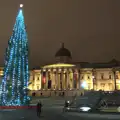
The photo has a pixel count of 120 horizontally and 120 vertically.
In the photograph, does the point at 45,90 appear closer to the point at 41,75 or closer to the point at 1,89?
the point at 41,75

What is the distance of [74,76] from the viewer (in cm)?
8606

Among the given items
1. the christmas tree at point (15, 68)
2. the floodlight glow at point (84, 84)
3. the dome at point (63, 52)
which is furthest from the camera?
the dome at point (63, 52)

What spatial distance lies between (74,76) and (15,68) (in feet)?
201

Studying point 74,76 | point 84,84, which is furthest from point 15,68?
point 84,84

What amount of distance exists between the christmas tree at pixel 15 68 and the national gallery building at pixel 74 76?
55723mm

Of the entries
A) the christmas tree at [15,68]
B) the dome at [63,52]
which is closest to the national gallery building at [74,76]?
the dome at [63,52]

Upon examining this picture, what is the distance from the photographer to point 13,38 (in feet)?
84.7

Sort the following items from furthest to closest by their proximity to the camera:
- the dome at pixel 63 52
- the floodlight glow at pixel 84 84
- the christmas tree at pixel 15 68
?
the dome at pixel 63 52
the floodlight glow at pixel 84 84
the christmas tree at pixel 15 68

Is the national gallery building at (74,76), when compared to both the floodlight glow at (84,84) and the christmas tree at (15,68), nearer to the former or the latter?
the floodlight glow at (84,84)

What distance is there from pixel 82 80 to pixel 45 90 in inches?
617

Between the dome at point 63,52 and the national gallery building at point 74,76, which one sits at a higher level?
the dome at point 63,52

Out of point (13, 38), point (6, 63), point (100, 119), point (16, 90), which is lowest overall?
point (100, 119)

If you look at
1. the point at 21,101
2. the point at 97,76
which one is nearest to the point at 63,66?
the point at 97,76

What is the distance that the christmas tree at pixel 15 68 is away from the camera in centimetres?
2569
